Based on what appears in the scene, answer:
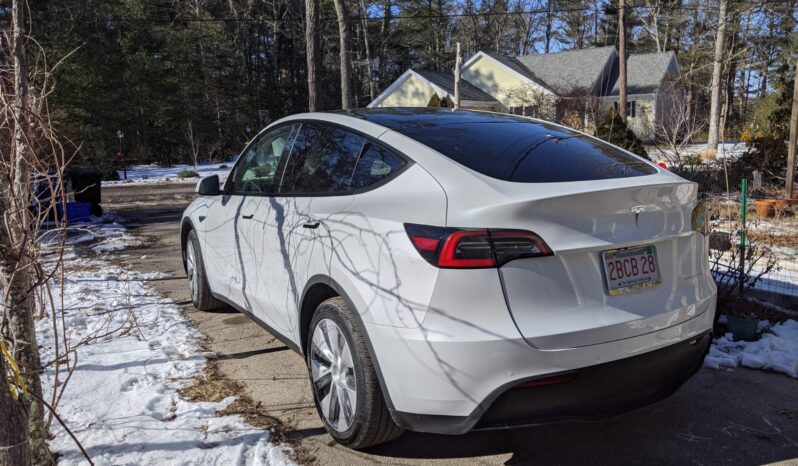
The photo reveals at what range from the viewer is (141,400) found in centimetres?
356

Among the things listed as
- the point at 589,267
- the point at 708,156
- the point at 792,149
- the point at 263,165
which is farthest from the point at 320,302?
the point at 708,156

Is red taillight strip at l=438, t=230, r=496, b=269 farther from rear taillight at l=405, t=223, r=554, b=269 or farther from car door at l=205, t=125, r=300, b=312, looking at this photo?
car door at l=205, t=125, r=300, b=312

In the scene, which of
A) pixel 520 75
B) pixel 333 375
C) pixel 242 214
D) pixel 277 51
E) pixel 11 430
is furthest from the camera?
pixel 277 51

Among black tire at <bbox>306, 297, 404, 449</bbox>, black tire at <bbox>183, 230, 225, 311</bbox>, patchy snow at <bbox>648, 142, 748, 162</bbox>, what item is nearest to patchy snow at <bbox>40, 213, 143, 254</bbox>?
black tire at <bbox>183, 230, 225, 311</bbox>

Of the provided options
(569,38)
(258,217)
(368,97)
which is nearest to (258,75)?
(368,97)

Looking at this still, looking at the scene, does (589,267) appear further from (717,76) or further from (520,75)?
(520,75)

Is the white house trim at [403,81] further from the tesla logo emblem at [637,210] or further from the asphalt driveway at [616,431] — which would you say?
the tesla logo emblem at [637,210]

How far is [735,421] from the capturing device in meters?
3.34

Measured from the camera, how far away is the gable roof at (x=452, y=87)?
3488 centimetres

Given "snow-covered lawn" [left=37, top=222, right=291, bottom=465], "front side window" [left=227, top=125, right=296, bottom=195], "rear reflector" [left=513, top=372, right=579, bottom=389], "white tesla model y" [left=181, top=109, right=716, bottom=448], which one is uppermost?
"front side window" [left=227, top=125, right=296, bottom=195]

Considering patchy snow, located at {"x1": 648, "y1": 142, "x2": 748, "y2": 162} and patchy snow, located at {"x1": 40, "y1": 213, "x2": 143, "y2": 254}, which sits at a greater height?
patchy snow, located at {"x1": 648, "y1": 142, "x2": 748, "y2": 162}

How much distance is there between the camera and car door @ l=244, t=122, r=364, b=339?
3.15 metres

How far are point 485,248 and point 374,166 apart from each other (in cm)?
91

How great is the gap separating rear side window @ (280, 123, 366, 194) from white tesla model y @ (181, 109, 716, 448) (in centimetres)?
2
